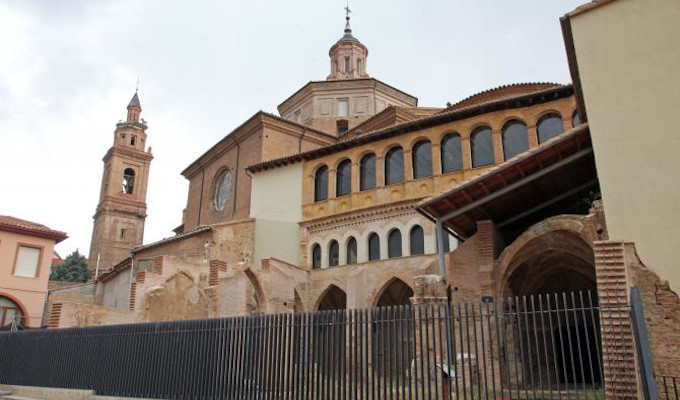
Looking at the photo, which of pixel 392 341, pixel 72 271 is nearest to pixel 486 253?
pixel 392 341

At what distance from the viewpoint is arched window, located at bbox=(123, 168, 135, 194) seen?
56263 millimetres

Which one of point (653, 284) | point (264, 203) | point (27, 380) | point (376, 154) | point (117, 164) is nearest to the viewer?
point (653, 284)

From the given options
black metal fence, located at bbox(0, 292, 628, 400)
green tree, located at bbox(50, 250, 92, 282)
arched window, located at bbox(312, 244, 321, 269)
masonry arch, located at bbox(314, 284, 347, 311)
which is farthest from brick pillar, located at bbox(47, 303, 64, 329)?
green tree, located at bbox(50, 250, 92, 282)

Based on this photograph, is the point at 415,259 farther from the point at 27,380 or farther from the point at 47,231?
the point at 47,231

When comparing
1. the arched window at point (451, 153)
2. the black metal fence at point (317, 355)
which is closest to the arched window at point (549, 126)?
the arched window at point (451, 153)

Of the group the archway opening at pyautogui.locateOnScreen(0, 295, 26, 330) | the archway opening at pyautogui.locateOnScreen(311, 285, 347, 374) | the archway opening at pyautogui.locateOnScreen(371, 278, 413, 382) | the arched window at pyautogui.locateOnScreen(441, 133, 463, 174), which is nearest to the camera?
the archway opening at pyautogui.locateOnScreen(371, 278, 413, 382)

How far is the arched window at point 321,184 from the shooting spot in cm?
2397

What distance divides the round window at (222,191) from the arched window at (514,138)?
1539 cm

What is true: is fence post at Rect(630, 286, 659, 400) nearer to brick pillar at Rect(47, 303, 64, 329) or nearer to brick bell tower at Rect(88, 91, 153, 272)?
brick pillar at Rect(47, 303, 64, 329)

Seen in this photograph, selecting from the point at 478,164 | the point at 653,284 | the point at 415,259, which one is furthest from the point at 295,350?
the point at 478,164

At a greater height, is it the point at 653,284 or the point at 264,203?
the point at 264,203

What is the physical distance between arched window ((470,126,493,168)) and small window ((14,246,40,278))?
21.1 metres

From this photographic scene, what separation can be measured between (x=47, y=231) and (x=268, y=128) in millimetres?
11760

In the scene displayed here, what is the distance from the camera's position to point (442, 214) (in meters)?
14.4
